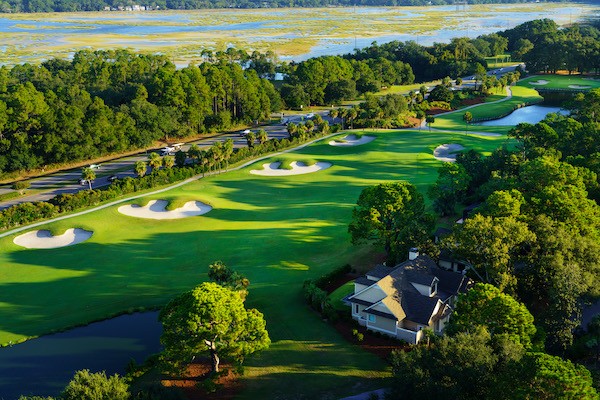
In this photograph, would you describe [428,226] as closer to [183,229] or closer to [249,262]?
[249,262]

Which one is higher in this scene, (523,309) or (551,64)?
(551,64)

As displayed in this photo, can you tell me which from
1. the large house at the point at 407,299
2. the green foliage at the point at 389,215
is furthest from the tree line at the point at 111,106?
the large house at the point at 407,299

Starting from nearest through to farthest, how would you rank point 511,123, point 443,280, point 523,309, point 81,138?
point 523,309 < point 443,280 < point 81,138 < point 511,123

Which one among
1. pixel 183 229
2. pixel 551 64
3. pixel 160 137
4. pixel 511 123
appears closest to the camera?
pixel 183 229

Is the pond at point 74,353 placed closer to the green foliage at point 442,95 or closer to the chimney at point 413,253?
the chimney at point 413,253

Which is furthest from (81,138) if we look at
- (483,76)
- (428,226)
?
(483,76)
